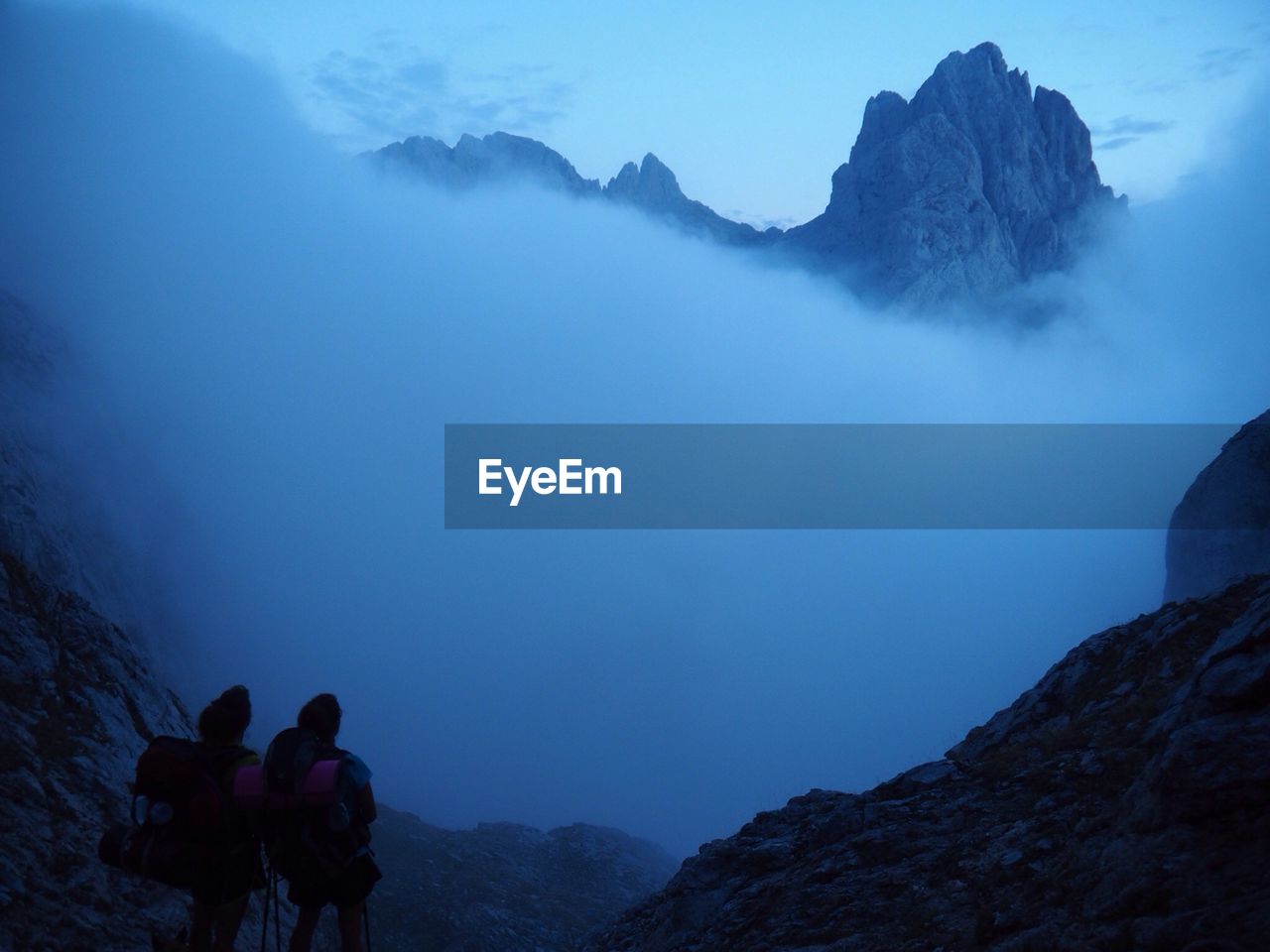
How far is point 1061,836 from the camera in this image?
9891mm

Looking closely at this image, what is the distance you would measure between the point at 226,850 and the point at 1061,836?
8666mm

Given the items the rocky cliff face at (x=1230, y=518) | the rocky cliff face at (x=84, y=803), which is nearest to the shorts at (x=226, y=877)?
the rocky cliff face at (x=84, y=803)

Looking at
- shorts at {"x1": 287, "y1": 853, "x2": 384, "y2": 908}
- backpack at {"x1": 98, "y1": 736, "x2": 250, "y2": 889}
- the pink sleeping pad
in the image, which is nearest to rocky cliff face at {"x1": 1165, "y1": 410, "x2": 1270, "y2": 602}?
shorts at {"x1": 287, "y1": 853, "x2": 384, "y2": 908}

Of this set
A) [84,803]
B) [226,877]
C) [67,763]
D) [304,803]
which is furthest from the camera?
[67,763]

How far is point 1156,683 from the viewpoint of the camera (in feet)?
45.5

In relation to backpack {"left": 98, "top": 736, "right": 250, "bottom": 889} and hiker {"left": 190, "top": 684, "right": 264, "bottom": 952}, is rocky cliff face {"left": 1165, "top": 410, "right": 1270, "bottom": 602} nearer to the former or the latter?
hiker {"left": 190, "top": 684, "right": 264, "bottom": 952}

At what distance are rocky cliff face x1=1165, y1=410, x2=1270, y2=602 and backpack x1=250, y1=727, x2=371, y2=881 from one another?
36.4 metres

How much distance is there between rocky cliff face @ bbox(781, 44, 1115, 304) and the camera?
6860 inches

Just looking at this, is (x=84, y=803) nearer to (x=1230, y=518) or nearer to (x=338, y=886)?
(x=338, y=886)

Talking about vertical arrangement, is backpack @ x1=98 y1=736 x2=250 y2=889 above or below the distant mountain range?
below

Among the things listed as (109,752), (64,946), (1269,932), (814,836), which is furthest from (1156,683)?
(109,752)

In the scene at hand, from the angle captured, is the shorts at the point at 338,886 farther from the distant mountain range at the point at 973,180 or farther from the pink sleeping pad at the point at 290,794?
the distant mountain range at the point at 973,180

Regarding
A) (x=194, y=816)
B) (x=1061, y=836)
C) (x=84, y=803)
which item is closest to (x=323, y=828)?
(x=194, y=816)

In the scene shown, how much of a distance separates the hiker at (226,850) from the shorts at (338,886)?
0.54m
